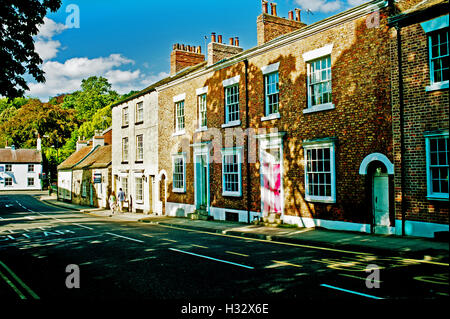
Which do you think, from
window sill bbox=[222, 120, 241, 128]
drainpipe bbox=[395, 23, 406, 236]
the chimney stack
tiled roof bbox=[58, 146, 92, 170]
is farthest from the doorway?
tiled roof bbox=[58, 146, 92, 170]

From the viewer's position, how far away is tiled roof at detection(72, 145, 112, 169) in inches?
1459

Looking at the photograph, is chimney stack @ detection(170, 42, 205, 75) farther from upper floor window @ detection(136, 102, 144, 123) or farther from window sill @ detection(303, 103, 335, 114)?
window sill @ detection(303, 103, 335, 114)

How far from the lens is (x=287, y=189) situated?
1647 centimetres

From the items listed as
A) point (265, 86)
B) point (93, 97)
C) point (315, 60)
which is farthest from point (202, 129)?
point (93, 97)

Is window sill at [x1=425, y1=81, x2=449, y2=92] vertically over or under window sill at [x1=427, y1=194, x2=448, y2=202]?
over

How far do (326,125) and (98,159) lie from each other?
30606 mm

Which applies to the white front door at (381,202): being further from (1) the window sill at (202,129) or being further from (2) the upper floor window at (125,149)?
(2) the upper floor window at (125,149)

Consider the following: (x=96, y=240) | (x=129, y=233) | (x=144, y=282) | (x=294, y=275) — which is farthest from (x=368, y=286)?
(x=129, y=233)

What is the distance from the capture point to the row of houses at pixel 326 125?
1195 centimetres

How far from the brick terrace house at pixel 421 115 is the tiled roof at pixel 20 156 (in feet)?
252

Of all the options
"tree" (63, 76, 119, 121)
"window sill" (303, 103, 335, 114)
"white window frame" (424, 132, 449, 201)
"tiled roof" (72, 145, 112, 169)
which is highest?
"tree" (63, 76, 119, 121)

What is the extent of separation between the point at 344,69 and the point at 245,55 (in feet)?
19.9

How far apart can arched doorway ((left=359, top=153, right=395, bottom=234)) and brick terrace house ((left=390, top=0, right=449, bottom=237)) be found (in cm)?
32

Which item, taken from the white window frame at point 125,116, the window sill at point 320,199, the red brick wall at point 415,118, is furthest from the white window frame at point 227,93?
the white window frame at point 125,116
